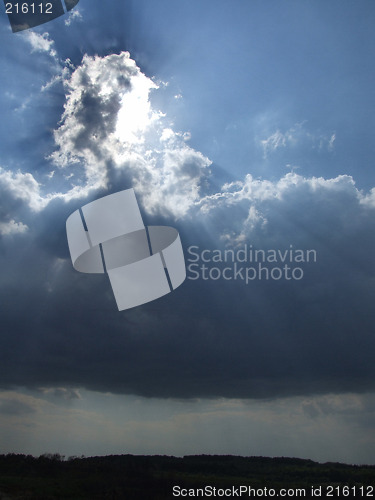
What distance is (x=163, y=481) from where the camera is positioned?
5128 cm

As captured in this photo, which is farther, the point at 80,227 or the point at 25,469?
the point at 25,469

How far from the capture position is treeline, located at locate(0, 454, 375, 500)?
4822 centimetres

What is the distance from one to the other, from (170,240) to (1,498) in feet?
110

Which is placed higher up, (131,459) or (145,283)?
(145,283)

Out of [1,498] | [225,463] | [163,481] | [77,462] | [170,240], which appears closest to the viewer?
[170,240]

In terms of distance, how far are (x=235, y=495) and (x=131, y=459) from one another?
16.3m

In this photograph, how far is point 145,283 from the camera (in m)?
38.7

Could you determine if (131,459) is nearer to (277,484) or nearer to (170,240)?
(277,484)

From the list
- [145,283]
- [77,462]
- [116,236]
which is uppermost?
[116,236]

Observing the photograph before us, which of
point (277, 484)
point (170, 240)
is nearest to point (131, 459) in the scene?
point (277, 484)

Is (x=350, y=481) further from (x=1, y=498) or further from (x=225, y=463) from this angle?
(x=1, y=498)

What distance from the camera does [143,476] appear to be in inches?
2068

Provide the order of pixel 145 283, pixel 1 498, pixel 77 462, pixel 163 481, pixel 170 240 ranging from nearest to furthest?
pixel 145 283 < pixel 170 240 < pixel 1 498 < pixel 163 481 < pixel 77 462

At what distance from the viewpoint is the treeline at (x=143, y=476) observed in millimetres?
48219
